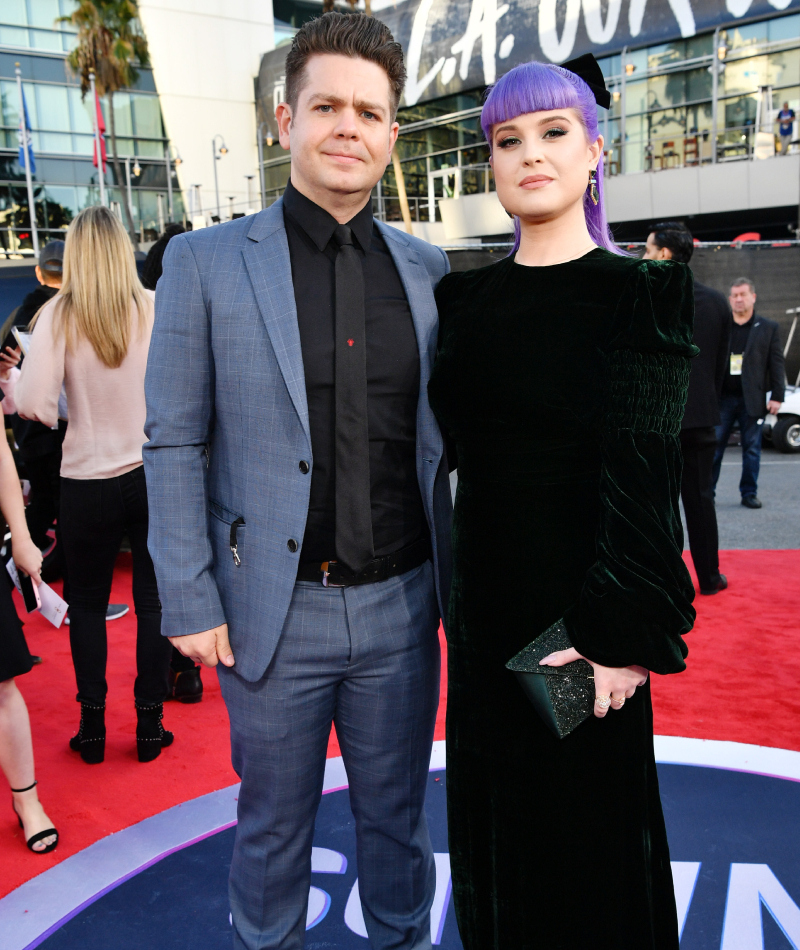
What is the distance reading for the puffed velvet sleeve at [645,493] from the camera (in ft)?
5.18

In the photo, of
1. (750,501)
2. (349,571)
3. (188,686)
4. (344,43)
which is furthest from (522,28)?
(349,571)

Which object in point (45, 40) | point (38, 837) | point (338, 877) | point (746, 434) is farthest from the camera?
point (45, 40)

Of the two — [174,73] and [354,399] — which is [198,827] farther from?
[174,73]

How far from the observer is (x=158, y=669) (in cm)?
340

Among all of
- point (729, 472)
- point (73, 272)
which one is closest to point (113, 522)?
point (73, 272)

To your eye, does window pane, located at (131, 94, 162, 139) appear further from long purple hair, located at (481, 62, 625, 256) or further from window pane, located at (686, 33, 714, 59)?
long purple hair, located at (481, 62, 625, 256)

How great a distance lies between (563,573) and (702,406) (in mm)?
3573

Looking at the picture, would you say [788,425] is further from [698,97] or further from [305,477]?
[698,97]

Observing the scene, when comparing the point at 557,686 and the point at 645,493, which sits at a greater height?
the point at 645,493

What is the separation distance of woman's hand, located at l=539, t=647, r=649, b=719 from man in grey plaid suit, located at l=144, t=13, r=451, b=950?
0.45 metres

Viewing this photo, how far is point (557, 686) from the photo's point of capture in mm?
1652

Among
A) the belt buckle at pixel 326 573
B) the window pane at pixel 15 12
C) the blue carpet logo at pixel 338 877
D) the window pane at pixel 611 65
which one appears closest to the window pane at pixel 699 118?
the window pane at pixel 611 65

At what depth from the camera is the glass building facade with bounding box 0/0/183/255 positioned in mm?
26734

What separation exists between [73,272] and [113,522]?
1.00 m
